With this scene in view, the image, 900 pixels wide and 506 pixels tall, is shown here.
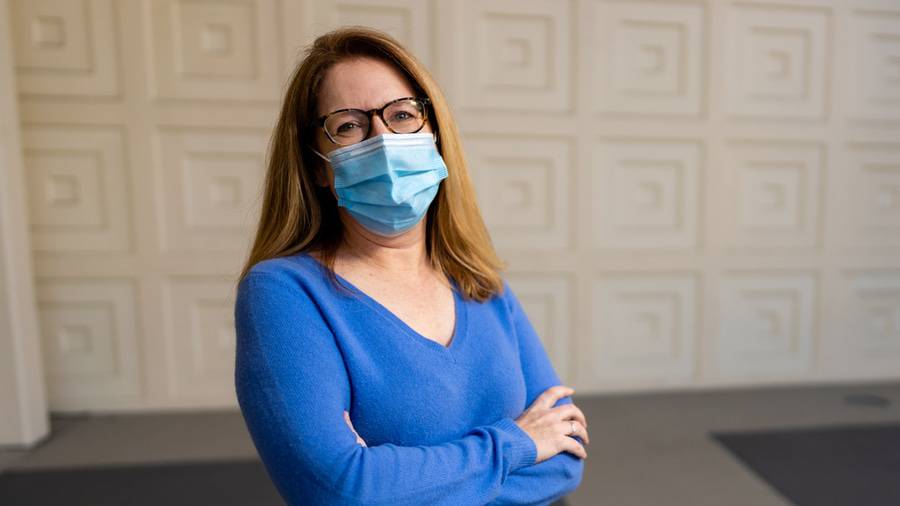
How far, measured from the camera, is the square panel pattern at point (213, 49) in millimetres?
2574

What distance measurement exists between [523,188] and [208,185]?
5.37 feet

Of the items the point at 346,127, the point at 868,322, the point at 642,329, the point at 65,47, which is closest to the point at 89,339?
the point at 65,47

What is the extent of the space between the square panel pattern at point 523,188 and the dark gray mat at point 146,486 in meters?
1.37

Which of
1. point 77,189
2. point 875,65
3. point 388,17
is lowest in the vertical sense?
point 77,189

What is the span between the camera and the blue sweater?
2.52 ft

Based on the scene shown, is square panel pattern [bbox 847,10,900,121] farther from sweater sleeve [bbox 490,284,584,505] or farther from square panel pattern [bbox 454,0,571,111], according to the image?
sweater sleeve [bbox 490,284,584,505]

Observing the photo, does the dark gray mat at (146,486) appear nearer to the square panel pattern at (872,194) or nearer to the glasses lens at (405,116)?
the glasses lens at (405,116)

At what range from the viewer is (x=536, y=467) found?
0.95 metres

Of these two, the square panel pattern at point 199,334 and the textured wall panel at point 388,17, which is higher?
the textured wall panel at point 388,17

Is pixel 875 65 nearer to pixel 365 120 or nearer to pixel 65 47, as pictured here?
pixel 365 120

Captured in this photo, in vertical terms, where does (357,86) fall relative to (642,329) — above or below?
above

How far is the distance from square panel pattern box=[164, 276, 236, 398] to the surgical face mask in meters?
1.98

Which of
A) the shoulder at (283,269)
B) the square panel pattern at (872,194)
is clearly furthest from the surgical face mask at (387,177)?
the square panel pattern at (872,194)

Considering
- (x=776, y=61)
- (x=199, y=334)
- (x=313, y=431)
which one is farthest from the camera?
(x=776, y=61)
